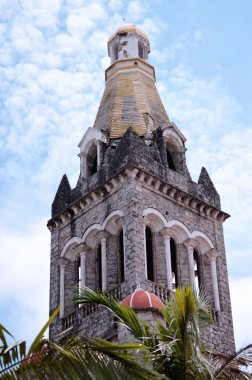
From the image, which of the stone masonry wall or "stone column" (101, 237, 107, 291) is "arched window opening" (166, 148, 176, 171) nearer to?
the stone masonry wall

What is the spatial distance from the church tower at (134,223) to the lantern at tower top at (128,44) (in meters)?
2.48

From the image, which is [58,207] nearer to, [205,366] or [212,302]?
[212,302]

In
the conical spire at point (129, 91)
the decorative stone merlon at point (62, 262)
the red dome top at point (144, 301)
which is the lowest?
the red dome top at point (144, 301)

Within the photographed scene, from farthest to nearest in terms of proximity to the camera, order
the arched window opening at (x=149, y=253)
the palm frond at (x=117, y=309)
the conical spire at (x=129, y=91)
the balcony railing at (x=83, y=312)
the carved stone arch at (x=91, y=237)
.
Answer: the conical spire at (x=129, y=91) < the carved stone arch at (x=91, y=237) < the arched window opening at (x=149, y=253) < the balcony railing at (x=83, y=312) < the palm frond at (x=117, y=309)

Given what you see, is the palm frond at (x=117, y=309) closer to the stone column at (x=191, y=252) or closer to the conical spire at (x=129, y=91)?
the stone column at (x=191, y=252)

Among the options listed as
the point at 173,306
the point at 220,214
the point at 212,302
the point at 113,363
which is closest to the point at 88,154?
the point at 220,214

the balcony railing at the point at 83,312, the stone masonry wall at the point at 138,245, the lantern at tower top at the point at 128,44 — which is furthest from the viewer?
the lantern at tower top at the point at 128,44

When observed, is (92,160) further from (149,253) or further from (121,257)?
(149,253)

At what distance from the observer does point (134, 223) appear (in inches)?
925

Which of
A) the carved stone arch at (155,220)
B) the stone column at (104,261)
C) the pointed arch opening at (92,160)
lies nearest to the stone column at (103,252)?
the stone column at (104,261)

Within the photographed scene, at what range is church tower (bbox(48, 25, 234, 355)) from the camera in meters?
23.5

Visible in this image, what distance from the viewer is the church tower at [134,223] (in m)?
23.5

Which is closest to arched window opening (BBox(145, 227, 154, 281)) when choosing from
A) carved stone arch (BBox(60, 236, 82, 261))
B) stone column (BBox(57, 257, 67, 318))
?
carved stone arch (BBox(60, 236, 82, 261))

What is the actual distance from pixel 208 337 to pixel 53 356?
1664 centimetres
